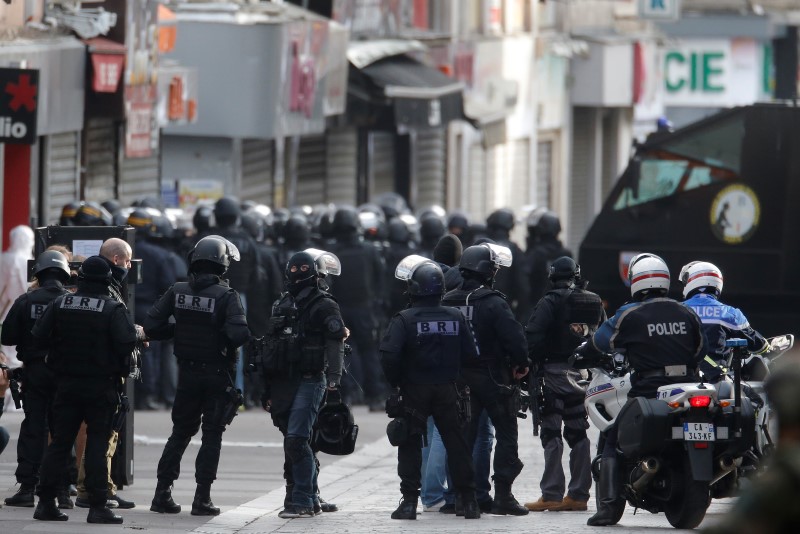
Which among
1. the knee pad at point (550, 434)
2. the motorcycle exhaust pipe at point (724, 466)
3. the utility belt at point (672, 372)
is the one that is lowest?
the knee pad at point (550, 434)

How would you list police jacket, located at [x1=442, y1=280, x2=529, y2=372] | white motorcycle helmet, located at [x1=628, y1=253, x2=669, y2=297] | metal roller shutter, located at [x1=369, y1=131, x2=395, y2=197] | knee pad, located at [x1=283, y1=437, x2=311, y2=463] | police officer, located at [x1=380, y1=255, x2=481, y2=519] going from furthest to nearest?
1. metal roller shutter, located at [x1=369, y1=131, x2=395, y2=197]
2. police jacket, located at [x1=442, y1=280, x2=529, y2=372]
3. knee pad, located at [x1=283, y1=437, x2=311, y2=463]
4. police officer, located at [x1=380, y1=255, x2=481, y2=519]
5. white motorcycle helmet, located at [x1=628, y1=253, x2=669, y2=297]

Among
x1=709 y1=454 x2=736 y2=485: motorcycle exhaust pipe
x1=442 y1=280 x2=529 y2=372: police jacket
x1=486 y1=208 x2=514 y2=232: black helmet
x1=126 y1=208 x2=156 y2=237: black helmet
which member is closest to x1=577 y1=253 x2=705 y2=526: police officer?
x1=709 y1=454 x2=736 y2=485: motorcycle exhaust pipe

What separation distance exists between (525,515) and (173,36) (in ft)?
43.6

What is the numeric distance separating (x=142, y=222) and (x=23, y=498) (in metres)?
6.58

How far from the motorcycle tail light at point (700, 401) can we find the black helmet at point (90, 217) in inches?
301

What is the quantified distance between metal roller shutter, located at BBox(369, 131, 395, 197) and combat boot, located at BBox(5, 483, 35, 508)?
19.9m

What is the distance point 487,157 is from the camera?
34594 millimetres

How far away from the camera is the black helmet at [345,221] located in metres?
17.0

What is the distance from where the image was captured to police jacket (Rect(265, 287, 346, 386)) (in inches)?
404

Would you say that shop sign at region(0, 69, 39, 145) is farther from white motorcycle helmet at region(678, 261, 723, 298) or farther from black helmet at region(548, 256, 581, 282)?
white motorcycle helmet at region(678, 261, 723, 298)

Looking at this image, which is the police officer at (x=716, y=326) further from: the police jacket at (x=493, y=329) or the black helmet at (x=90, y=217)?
the black helmet at (x=90, y=217)

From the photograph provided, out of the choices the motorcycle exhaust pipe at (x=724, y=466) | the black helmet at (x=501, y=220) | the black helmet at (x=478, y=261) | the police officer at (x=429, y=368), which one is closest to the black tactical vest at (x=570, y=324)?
the black helmet at (x=478, y=261)

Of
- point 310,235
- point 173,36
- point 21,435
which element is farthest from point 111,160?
point 21,435

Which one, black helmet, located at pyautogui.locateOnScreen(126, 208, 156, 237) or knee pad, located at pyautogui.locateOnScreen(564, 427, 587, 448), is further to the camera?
black helmet, located at pyautogui.locateOnScreen(126, 208, 156, 237)
